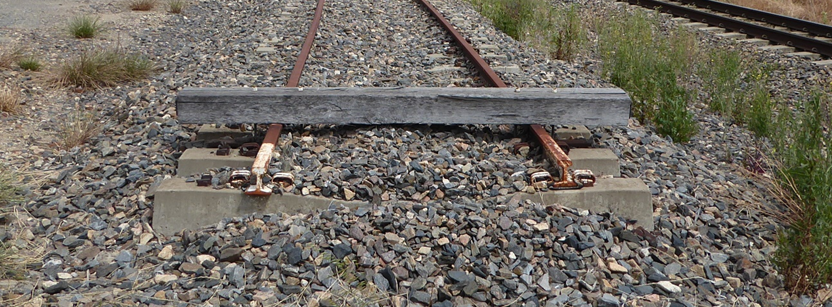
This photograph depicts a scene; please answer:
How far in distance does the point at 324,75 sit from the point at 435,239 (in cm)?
342

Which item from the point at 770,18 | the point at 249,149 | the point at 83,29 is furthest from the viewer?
the point at 770,18

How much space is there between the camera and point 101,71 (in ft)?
22.2

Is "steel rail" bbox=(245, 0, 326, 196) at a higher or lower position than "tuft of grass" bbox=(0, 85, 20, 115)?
higher

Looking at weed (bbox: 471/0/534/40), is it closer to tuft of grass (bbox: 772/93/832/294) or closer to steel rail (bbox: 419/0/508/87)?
steel rail (bbox: 419/0/508/87)

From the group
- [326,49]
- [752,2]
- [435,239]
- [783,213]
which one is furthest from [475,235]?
[752,2]

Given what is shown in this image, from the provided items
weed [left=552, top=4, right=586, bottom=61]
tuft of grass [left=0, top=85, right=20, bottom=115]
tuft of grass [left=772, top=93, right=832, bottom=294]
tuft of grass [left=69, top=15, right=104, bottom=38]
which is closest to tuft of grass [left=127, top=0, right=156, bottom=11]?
tuft of grass [left=69, top=15, right=104, bottom=38]

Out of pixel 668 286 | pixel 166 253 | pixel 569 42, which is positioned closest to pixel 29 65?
pixel 166 253

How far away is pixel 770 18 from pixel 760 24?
202 millimetres

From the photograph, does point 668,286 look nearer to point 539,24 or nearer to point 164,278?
point 164,278

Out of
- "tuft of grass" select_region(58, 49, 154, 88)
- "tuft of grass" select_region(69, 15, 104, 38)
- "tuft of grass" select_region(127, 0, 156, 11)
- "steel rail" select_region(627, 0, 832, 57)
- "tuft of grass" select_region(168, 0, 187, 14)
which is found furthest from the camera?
"tuft of grass" select_region(127, 0, 156, 11)

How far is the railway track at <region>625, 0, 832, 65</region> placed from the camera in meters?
8.71

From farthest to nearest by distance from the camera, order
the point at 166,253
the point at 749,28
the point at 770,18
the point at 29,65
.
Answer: the point at 770,18 → the point at 749,28 → the point at 29,65 → the point at 166,253

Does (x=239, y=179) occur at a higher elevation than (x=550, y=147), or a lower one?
lower

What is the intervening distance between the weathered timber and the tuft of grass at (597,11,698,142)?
1017 mm
